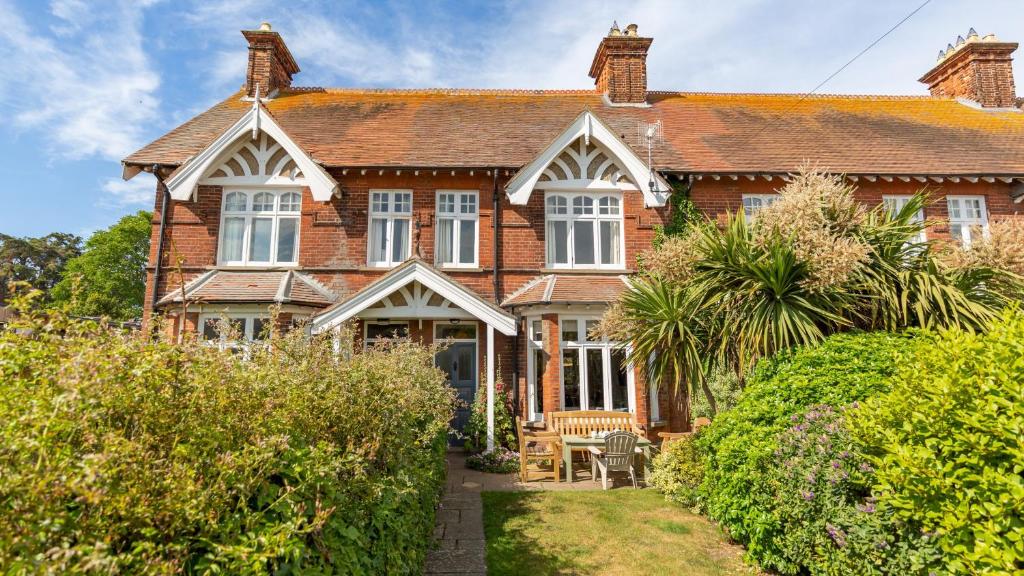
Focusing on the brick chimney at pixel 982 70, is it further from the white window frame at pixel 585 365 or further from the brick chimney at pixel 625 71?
the white window frame at pixel 585 365

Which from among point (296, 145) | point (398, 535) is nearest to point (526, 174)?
point (296, 145)

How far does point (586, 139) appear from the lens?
44.4 feet

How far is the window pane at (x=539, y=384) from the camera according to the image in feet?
40.6

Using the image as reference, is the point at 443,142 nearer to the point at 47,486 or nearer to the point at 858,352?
the point at 858,352

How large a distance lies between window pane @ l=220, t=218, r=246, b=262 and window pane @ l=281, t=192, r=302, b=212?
101cm

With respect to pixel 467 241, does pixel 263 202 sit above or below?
above

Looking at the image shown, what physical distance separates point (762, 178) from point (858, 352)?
904 centimetres

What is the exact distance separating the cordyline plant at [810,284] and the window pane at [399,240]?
7187mm

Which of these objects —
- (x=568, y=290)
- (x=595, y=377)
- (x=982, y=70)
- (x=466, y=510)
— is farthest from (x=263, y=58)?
(x=982, y=70)

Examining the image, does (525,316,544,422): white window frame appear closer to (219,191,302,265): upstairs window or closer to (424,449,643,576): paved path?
(424,449,643,576): paved path

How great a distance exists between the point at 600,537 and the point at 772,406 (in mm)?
2620

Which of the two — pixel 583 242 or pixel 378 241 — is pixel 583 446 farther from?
pixel 378 241

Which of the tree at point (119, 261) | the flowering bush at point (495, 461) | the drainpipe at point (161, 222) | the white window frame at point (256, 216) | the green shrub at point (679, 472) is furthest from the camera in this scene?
the tree at point (119, 261)

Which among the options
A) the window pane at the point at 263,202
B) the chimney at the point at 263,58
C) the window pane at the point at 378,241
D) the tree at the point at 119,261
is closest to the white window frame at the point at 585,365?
the window pane at the point at 378,241
